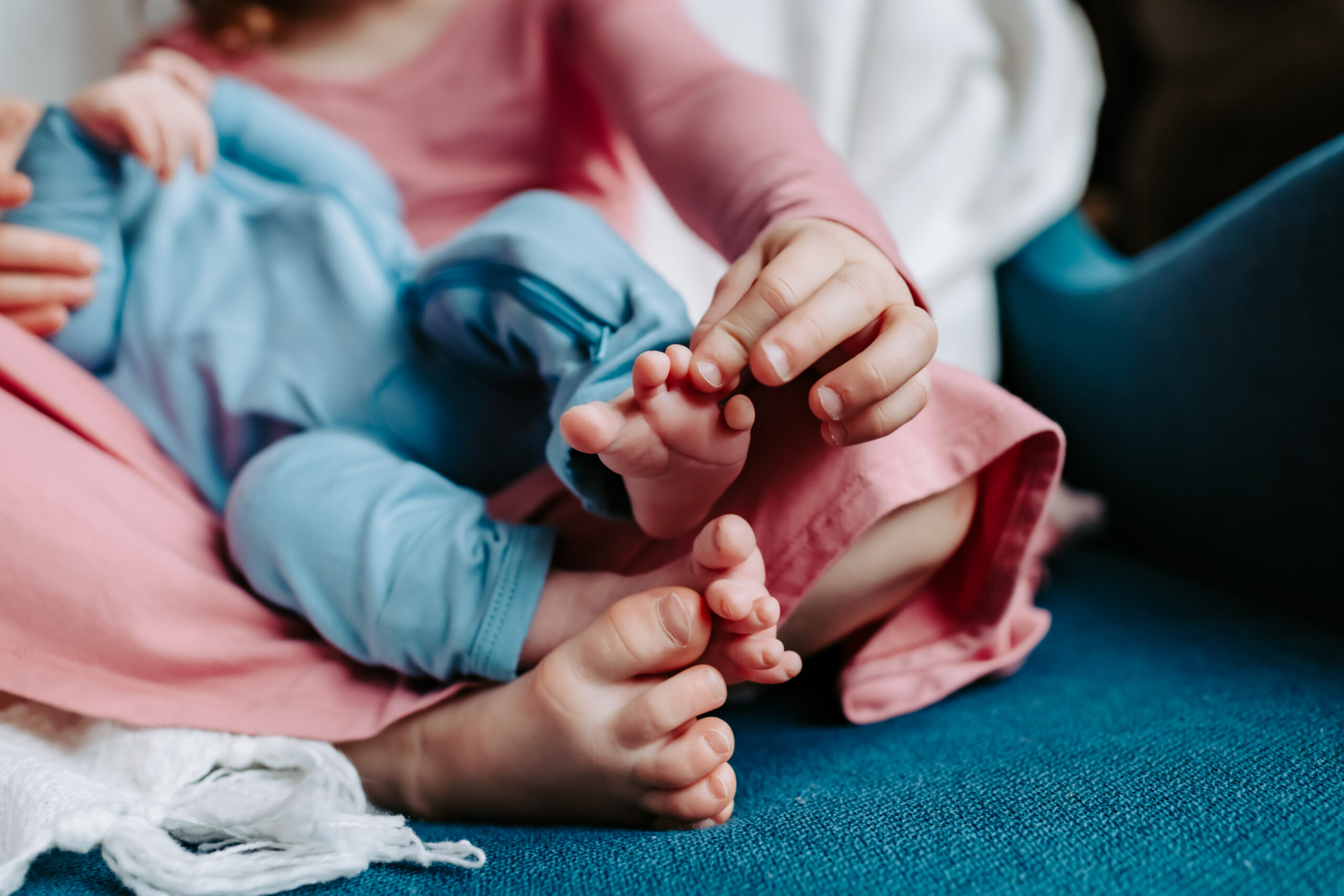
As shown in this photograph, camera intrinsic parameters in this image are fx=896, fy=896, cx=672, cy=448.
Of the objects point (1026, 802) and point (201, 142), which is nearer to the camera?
point (1026, 802)

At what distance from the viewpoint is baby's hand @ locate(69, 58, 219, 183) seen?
1.98ft

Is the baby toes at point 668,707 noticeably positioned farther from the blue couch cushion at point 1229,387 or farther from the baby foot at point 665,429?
the blue couch cushion at point 1229,387

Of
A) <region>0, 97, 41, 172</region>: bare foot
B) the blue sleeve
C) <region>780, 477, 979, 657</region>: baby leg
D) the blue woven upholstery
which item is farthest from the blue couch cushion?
<region>0, 97, 41, 172</region>: bare foot

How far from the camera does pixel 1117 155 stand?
1041 millimetres

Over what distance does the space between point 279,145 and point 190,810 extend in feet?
1.82

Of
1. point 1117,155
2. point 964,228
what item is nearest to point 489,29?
point 964,228

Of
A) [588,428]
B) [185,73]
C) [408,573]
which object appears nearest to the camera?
[588,428]

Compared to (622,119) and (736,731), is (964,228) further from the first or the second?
(736,731)

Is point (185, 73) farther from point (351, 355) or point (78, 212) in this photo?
point (351, 355)

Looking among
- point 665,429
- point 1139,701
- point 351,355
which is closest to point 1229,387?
point 1139,701

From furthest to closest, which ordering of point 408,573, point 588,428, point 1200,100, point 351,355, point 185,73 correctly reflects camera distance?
point 1200,100 < point 185,73 < point 351,355 < point 408,573 < point 588,428

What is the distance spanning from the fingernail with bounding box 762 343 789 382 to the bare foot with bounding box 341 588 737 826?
11 centimetres

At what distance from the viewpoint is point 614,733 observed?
40 cm

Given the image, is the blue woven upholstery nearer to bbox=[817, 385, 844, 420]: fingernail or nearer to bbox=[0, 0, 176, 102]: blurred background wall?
bbox=[817, 385, 844, 420]: fingernail
